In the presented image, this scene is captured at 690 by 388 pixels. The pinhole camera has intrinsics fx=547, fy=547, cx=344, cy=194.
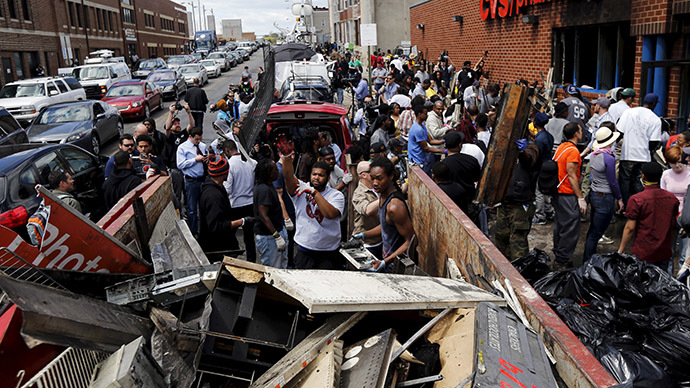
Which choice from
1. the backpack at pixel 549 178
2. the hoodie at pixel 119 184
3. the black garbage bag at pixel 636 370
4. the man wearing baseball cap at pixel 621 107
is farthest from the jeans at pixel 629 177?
the hoodie at pixel 119 184

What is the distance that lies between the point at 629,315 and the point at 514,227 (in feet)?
9.19

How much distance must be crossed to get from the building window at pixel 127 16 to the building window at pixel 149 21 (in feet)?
16.5

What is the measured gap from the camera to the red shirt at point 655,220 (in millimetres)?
5512

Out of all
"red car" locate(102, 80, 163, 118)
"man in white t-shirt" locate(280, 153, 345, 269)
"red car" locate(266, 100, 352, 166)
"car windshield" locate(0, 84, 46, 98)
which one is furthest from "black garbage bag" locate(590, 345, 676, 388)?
"car windshield" locate(0, 84, 46, 98)

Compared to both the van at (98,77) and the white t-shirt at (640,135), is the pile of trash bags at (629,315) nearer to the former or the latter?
the white t-shirt at (640,135)

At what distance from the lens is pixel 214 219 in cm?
586

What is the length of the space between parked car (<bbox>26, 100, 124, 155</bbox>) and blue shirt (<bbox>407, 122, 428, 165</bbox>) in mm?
9115

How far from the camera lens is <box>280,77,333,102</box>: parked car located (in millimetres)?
15148

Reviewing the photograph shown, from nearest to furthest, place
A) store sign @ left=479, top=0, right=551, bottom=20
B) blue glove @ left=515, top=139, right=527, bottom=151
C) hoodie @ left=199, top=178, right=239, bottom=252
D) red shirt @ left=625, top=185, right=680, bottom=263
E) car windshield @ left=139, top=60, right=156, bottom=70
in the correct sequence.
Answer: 1. red shirt @ left=625, top=185, right=680, bottom=263
2. hoodie @ left=199, top=178, right=239, bottom=252
3. blue glove @ left=515, top=139, right=527, bottom=151
4. store sign @ left=479, top=0, right=551, bottom=20
5. car windshield @ left=139, top=60, right=156, bottom=70

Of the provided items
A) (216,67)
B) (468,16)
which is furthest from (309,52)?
(216,67)

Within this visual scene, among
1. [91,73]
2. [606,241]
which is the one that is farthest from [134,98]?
[606,241]

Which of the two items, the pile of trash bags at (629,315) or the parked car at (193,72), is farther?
the parked car at (193,72)

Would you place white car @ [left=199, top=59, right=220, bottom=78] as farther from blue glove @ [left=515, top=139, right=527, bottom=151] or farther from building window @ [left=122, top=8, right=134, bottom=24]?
blue glove @ [left=515, top=139, right=527, bottom=151]

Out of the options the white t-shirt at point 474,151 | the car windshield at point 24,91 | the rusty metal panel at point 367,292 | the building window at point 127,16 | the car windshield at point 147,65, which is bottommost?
the rusty metal panel at point 367,292
